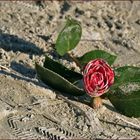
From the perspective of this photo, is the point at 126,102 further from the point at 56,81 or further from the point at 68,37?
the point at 68,37

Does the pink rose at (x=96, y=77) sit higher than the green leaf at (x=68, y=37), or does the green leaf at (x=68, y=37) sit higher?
the green leaf at (x=68, y=37)

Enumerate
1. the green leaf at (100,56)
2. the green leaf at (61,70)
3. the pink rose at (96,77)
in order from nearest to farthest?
the pink rose at (96,77)
the green leaf at (61,70)
the green leaf at (100,56)

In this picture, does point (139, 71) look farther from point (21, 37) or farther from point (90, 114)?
point (21, 37)

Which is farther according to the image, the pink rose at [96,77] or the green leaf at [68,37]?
the green leaf at [68,37]

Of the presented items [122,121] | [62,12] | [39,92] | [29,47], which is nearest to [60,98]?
[39,92]

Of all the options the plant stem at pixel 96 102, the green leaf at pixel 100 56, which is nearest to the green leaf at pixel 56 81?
the plant stem at pixel 96 102

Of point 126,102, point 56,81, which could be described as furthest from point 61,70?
point 126,102

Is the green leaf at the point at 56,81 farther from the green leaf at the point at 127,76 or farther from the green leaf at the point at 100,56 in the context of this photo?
the green leaf at the point at 100,56

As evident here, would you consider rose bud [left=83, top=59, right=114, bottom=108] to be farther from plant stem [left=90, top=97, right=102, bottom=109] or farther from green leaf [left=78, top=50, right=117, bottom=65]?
green leaf [left=78, top=50, right=117, bottom=65]
